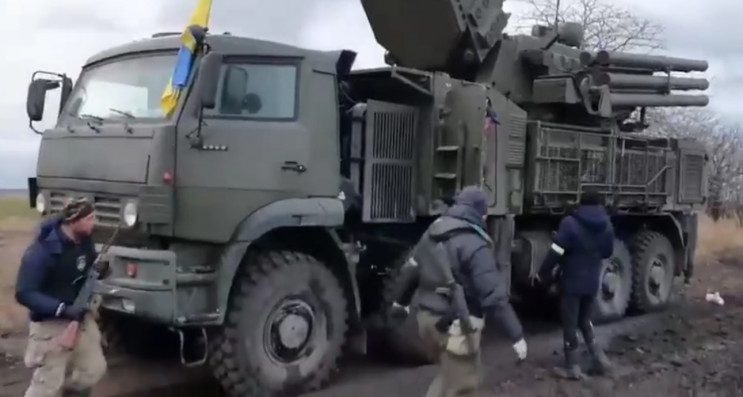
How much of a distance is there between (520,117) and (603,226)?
1641 mm

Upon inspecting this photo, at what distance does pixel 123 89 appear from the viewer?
7691 millimetres

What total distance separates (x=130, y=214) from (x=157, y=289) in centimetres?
66

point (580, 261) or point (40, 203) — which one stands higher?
point (40, 203)

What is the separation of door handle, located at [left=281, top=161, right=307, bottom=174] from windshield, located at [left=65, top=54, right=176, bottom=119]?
3.32ft

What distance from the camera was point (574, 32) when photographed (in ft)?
37.6

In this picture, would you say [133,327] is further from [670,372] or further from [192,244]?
[670,372]

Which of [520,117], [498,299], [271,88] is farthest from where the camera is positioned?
[520,117]

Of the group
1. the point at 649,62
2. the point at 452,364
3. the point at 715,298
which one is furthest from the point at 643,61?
the point at 452,364

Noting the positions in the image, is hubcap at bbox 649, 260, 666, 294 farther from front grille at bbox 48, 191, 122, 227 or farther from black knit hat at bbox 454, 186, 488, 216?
front grille at bbox 48, 191, 122, 227

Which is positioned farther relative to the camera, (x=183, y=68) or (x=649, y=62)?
(x=649, y=62)

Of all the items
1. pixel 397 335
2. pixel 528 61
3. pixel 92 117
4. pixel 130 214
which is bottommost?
pixel 397 335

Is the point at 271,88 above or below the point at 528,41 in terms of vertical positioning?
below

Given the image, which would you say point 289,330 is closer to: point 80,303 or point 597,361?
point 80,303

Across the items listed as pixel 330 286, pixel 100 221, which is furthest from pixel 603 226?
pixel 100 221
